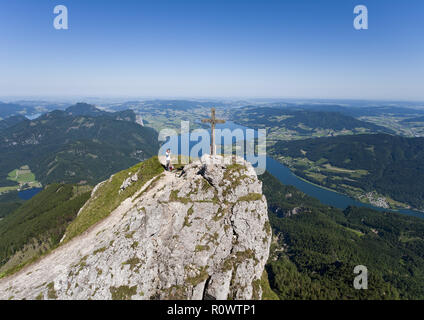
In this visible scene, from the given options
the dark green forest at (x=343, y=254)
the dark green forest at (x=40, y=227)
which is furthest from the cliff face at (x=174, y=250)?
the dark green forest at (x=40, y=227)

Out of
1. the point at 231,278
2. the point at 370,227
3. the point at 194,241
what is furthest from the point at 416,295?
the point at 194,241

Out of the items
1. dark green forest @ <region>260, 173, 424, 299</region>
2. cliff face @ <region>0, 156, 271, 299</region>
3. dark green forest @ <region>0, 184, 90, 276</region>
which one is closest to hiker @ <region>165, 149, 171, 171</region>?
cliff face @ <region>0, 156, 271, 299</region>

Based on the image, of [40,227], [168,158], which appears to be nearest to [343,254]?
[168,158]

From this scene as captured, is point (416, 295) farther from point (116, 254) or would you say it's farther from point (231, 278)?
point (116, 254)

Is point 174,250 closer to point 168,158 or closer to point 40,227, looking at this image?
point 168,158

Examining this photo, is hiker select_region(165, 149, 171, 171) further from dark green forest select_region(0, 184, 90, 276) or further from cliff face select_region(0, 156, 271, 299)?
dark green forest select_region(0, 184, 90, 276)
